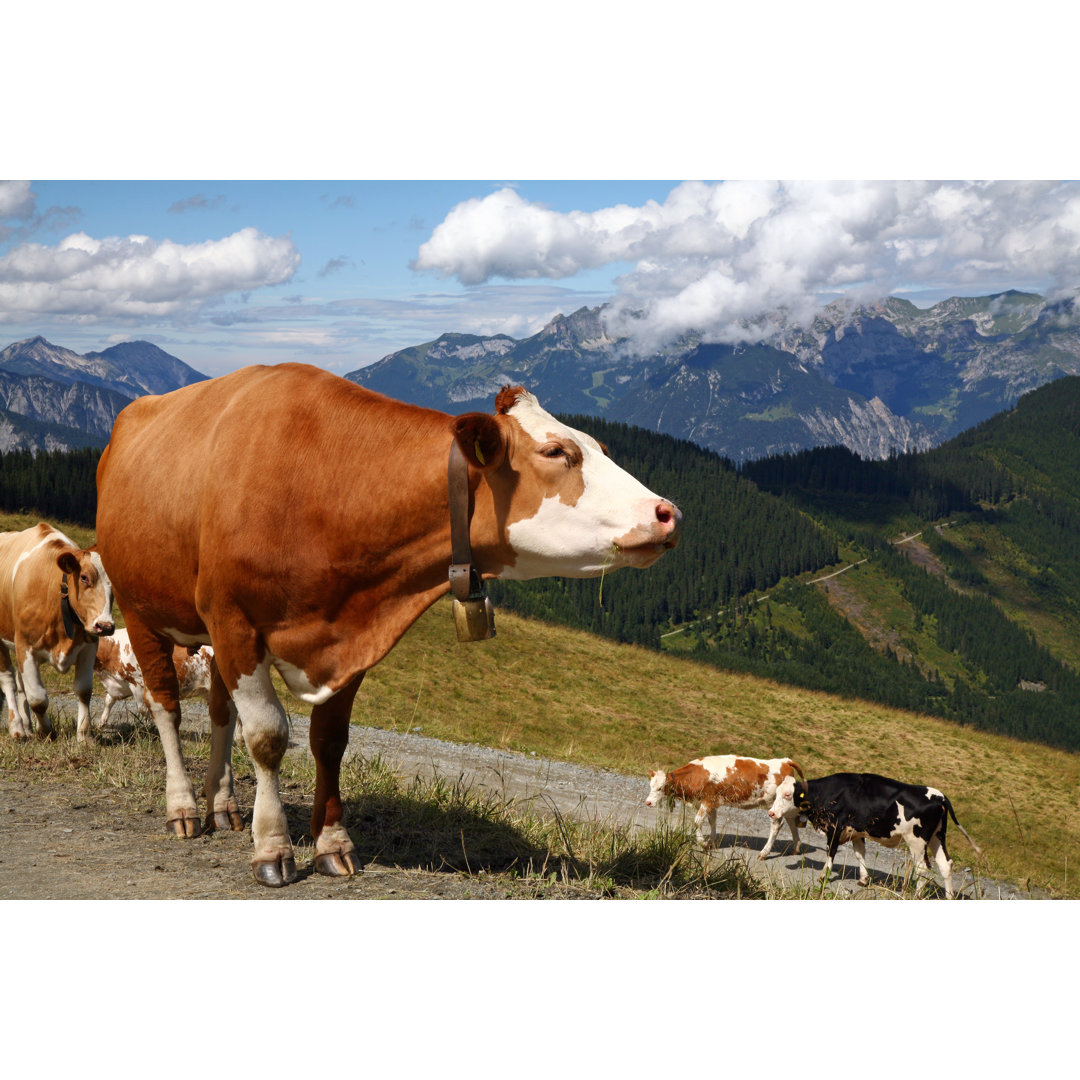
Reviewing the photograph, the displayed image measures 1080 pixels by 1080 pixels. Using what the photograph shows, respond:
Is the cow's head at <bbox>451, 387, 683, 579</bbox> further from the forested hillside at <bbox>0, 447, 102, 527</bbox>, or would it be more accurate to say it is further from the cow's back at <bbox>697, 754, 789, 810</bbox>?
the forested hillside at <bbox>0, 447, 102, 527</bbox>

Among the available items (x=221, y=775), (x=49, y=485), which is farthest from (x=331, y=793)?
(x=49, y=485)

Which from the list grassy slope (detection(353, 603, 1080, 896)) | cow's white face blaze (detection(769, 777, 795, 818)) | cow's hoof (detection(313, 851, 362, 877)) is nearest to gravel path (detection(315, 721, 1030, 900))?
cow's white face blaze (detection(769, 777, 795, 818))

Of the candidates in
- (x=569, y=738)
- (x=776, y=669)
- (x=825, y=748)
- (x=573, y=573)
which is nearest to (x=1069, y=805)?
(x=825, y=748)

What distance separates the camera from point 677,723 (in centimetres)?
3719

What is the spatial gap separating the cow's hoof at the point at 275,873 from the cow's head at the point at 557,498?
2337 millimetres

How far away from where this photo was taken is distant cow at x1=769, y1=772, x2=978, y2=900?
12.0m

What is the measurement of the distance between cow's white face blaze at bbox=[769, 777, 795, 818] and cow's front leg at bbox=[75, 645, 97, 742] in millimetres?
9717

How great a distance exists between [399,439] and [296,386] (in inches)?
33.8

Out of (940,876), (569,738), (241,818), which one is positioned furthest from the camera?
(569,738)

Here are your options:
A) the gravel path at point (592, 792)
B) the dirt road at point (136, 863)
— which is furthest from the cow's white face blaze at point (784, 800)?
the dirt road at point (136, 863)

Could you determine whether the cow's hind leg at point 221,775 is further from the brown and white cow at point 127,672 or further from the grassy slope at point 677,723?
the grassy slope at point 677,723

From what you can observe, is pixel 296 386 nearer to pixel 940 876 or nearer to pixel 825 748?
pixel 940 876

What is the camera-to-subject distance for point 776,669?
158 meters

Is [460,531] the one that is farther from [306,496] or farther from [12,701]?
[12,701]
